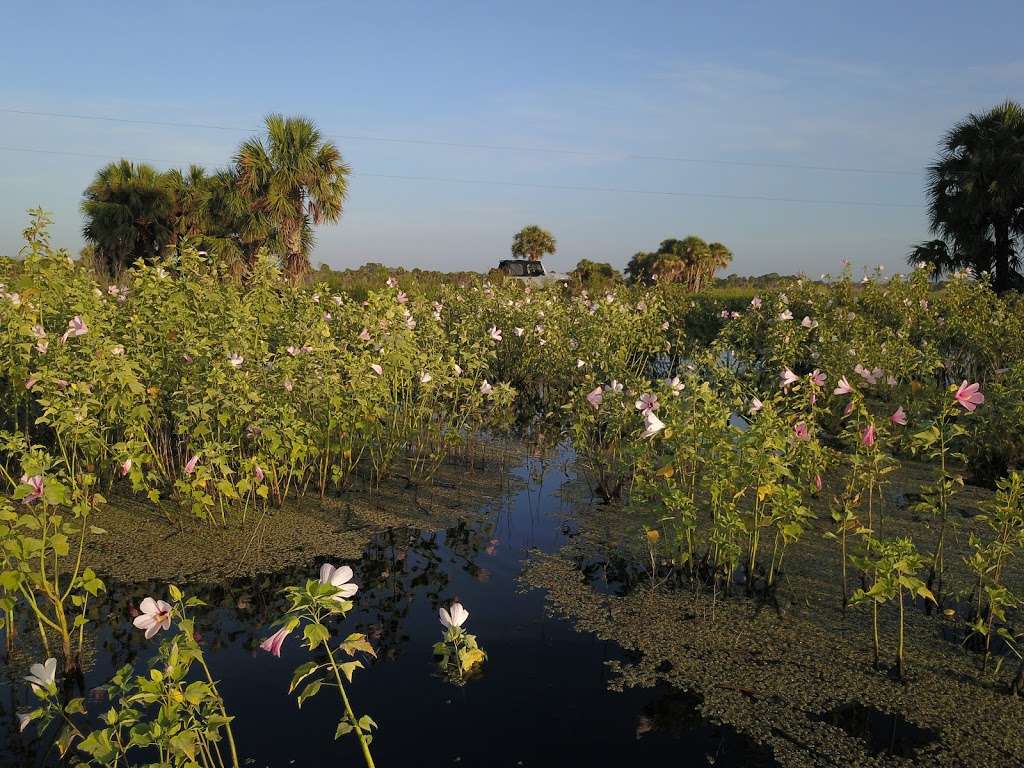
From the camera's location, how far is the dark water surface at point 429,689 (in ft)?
8.01

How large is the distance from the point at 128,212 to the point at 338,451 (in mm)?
22018

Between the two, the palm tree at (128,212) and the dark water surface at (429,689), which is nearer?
the dark water surface at (429,689)

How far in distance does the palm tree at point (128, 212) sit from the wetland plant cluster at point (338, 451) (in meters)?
18.8

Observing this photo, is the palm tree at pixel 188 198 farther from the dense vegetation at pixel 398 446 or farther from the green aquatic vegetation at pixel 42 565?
the green aquatic vegetation at pixel 42 565

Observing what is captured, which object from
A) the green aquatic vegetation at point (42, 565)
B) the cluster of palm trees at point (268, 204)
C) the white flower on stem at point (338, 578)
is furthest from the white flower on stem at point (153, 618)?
the cluster of palm trees at point (268, 204)

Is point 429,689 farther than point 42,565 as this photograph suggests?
Yes

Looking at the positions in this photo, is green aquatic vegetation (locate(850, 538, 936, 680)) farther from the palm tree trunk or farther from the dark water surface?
the palm tree trunk

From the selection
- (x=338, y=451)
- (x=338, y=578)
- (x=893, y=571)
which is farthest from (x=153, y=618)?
(x=338, y=451)

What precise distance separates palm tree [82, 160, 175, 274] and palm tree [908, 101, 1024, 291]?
2123 centimetres

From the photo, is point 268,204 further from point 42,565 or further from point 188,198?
point 42,565

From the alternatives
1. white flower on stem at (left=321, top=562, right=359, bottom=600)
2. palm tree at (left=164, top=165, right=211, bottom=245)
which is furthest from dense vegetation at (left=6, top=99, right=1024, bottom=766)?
palm tree at (left=164, top=165, right=211, bottom=245)

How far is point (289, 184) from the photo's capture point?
18562mm

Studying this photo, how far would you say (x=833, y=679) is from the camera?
109 inches

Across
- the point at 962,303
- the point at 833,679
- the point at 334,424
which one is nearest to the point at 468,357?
the point at 334,424
